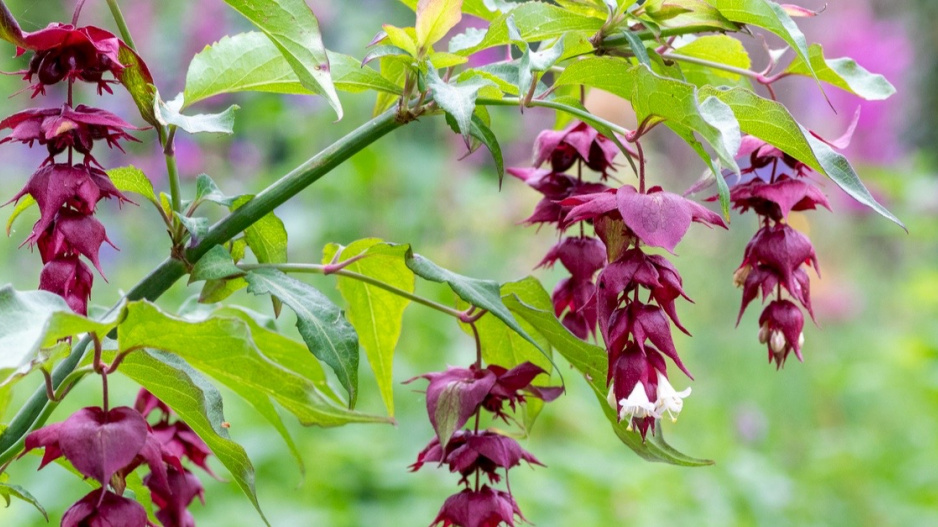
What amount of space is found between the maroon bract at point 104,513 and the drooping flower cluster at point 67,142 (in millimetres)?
104

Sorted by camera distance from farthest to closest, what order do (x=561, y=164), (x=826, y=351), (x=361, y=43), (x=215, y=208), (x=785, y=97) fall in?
(x=785, y=97) < (x=826, y=351) < (x=361, y=43) < (x=215, y=208) < (x=561, y=164)

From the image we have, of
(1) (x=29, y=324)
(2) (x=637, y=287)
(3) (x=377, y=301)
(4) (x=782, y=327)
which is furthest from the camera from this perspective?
(3) (x=377, y=301)

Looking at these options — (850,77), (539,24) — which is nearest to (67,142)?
(539,24)

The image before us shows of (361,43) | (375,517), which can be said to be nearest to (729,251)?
(361,43)

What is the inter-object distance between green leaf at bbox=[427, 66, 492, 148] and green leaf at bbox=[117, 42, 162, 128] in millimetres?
155

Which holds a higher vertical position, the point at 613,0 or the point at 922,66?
the point at 922,66

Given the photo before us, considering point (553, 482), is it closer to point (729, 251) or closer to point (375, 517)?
point (375, 517)

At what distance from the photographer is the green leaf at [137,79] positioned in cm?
52

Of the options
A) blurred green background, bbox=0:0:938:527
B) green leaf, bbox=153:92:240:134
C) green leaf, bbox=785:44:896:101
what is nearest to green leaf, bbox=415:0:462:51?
green leaf, bbox=153:92:240:134

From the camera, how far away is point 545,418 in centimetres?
231

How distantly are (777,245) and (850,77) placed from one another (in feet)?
0.47

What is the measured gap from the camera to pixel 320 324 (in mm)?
582

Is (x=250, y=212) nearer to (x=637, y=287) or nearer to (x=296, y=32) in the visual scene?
(x=296, y=32)

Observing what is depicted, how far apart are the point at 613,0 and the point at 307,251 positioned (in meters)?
2.28
